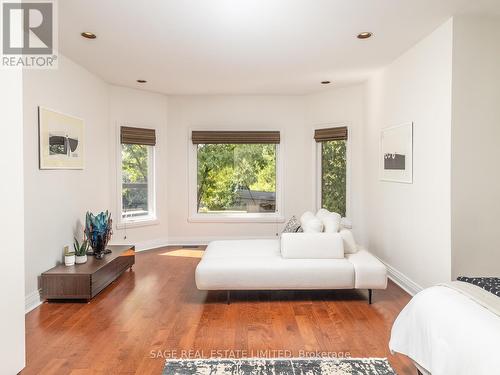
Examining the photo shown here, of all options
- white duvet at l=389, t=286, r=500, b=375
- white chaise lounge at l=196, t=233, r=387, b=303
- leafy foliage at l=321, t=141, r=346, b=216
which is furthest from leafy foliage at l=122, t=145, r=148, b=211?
white duvet at l=389, t=286, r=500, b=375

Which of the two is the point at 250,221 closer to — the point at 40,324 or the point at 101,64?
the point at 101,64

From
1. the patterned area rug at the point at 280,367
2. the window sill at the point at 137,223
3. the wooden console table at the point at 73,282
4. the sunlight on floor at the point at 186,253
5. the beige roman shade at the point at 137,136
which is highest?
the beige roman shade at the point at 137,136

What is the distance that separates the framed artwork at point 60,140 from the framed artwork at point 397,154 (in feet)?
12.5

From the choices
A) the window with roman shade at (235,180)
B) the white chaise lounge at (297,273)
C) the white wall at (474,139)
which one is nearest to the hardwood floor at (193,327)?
the white chaise lounge at (297,273)

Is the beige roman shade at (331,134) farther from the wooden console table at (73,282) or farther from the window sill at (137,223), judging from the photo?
the wooden console table at (73,282)

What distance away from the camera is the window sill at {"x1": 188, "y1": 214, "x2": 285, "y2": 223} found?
21.8ft

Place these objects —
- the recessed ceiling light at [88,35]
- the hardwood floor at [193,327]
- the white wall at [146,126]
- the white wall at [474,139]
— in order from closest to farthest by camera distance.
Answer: the hardwood floor at [193,327] → the white wall at [474,139] → the recessed ceiling light at [88,35] → the white wall at [146,126]

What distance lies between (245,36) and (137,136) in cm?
297

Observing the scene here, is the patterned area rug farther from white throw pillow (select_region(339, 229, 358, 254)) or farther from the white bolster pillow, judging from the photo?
white throw pillow (select_region(339, 229, 358, 254))

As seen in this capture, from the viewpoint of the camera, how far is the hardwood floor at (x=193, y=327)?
2623mm

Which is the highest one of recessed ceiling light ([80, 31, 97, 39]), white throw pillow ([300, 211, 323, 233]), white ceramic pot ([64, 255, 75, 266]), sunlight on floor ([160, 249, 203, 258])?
recessed ceiling light ([80, 31, 97, 39])

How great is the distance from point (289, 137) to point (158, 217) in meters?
2.66

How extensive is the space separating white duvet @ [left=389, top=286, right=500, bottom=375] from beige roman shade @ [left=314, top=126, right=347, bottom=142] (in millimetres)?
4068

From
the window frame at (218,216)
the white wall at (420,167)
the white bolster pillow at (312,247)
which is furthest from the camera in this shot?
the window frame at (218,216)
